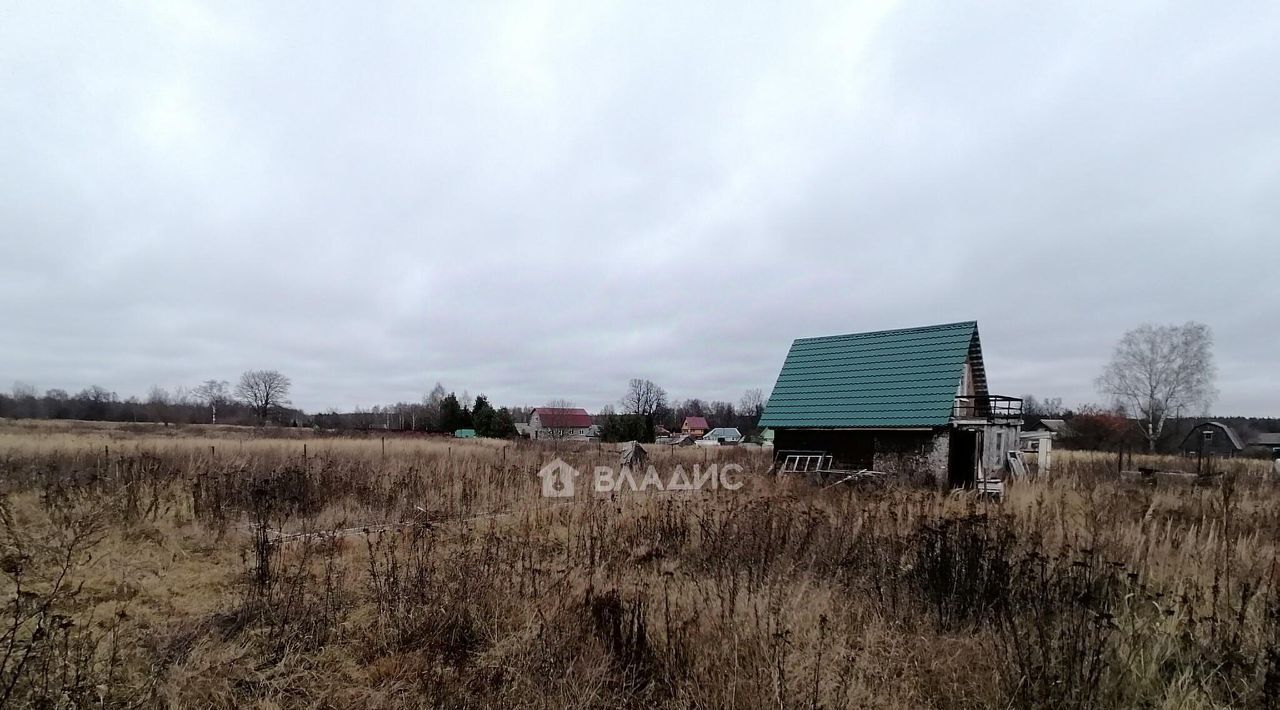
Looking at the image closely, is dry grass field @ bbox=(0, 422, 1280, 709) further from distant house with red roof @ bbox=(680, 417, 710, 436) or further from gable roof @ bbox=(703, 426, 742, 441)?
distant house with red roof @ bbox=(680, 417, 710, 436)

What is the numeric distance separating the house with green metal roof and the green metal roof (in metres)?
0.03

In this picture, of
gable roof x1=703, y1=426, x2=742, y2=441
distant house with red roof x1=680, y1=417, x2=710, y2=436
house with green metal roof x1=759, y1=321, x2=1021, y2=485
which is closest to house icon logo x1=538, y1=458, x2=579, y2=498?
house with green metal roof x1=759, y1=321, x2=1021, y2=485

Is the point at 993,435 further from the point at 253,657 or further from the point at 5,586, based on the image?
the point at 5,586

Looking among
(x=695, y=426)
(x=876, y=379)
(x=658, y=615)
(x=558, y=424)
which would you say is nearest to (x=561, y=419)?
(x=558, y=424)

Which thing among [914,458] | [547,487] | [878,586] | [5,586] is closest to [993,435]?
[914,458]

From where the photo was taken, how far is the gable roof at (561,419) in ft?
283

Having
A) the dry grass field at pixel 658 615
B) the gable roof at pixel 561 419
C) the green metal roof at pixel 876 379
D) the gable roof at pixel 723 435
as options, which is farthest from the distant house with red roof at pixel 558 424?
the dry grass field at pixel 658 615

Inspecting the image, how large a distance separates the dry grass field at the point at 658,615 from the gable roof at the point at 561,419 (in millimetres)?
78605

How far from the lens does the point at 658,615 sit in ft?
14.5

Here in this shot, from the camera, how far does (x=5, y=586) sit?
5.41 m

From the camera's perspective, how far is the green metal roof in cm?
1467

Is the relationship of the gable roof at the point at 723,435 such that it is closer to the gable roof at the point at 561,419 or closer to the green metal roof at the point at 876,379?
the gable roof at the point at 561,419

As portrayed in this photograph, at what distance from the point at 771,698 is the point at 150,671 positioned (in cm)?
382

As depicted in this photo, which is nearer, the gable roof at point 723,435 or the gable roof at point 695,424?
the gable roof at point 723,435
